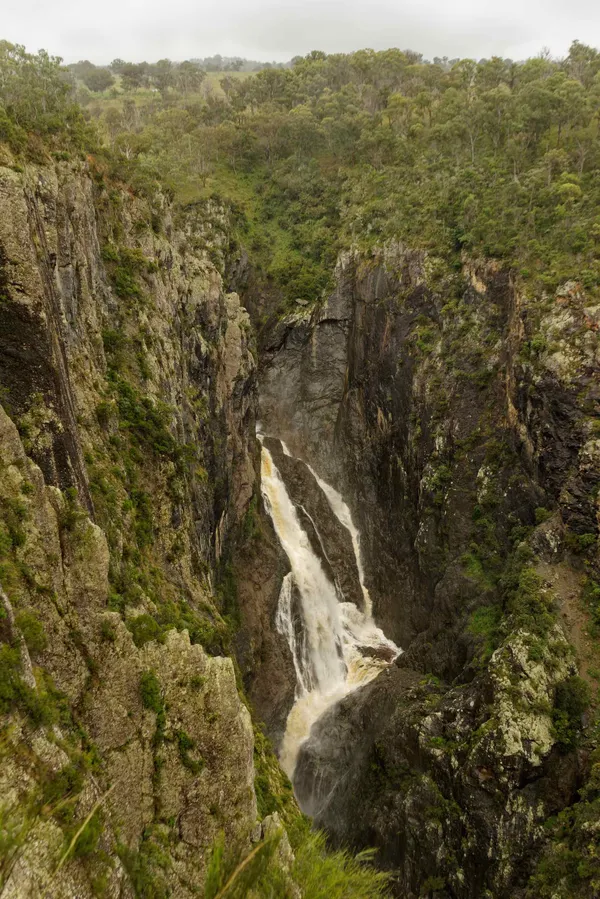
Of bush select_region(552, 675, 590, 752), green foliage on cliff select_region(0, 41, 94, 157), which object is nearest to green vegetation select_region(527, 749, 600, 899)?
bush select_region(552, 675, 590, 752)

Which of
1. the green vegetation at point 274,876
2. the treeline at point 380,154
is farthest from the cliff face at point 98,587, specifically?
the treeline at point 380,154

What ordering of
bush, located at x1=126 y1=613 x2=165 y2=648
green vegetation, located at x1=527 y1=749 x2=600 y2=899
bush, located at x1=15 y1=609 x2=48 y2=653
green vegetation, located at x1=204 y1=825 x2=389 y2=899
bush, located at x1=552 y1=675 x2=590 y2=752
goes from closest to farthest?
1. green vegetation, located at x1=204 y1=825 x2=389 y2=899
2. bush, located at x1=15 y1=609 x2=48 y2=653
3. bush, located at x1=126 y1=613 x2=165 y2=648
4. green vegetation, located at x1=527 y1=749 x2=600 y2=899
5. bush, located at x1=552 y1=675 x2=590 y2=752

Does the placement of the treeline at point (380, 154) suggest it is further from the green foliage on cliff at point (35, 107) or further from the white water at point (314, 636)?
the white water at point (314, 636)

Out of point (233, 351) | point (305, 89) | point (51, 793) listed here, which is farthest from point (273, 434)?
point (305, 89)

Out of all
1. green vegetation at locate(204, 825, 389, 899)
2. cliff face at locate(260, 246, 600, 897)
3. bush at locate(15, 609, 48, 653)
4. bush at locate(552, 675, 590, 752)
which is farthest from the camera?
cliff face at locate(260, 246, 600, 897)

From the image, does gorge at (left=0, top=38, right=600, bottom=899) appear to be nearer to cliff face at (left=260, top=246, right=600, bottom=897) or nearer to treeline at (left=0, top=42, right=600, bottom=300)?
cliff face at (left=260, top=246, right=600, bottom=897)

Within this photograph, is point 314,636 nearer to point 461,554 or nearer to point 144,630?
point 461,554

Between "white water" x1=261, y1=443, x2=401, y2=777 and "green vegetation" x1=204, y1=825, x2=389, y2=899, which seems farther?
"white water" x1=261, y1=443, x2=401, y2=777

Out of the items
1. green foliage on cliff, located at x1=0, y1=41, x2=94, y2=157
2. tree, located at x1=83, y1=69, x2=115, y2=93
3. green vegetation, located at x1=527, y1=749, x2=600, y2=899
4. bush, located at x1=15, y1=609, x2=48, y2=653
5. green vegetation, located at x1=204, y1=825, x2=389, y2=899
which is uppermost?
tree, located at x1=83, y1=69, x2=115, y2=93
